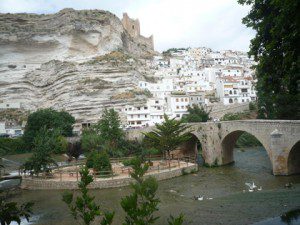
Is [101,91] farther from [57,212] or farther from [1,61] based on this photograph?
[57,212]

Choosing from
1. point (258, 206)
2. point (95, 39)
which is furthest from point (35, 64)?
point (258, 206)

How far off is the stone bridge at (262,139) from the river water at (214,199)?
133 cm

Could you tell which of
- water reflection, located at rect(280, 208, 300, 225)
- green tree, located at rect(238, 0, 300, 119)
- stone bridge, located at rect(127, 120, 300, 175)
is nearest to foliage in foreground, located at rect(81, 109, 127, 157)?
stone bridge, located at rect(127, 120, 300, 175)

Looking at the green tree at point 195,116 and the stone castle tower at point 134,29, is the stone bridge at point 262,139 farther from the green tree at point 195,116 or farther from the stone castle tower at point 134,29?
the stone castle tower at point 134,29

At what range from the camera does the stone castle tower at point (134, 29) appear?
121625 millimetres

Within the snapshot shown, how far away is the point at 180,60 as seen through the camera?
108500 mm

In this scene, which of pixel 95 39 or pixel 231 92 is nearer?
pixel 231 92

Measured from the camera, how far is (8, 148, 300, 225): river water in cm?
1479

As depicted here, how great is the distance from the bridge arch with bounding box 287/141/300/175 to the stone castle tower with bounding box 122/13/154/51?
339ft

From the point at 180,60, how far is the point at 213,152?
79957 millimetres

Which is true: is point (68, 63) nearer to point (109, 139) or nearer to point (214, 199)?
point (109, 139)

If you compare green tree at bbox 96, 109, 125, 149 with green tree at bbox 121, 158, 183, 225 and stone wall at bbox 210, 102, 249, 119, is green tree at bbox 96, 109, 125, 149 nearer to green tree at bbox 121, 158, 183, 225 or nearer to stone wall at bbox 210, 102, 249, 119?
stone wall at bbox 210, 102, 249, 119

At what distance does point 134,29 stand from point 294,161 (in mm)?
107791

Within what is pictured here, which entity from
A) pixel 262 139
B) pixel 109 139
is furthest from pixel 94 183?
pixel 109 139
